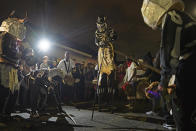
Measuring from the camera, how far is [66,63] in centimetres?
765

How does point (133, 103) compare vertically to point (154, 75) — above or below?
below

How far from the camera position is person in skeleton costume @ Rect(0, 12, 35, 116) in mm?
4289

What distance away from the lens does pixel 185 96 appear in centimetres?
180

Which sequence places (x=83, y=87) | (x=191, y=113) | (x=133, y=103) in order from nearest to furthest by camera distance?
(x=191, y=113) → (x=133, y=103) → (x=83, y=87)

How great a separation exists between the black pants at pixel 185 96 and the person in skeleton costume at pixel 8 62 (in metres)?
3.94

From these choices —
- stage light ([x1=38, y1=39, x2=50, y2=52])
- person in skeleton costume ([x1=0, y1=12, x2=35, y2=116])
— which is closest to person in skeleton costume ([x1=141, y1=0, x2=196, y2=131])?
person in skeleton costume ([x1=0, y1=12, x2=35, y2=116])

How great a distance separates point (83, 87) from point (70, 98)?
122cm

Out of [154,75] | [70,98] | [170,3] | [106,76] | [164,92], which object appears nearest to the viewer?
[164,92]

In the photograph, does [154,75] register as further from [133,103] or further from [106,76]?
[133,103]

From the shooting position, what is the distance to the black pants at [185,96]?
1760mm

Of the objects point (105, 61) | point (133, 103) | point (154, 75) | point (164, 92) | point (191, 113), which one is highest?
point (105, 61)

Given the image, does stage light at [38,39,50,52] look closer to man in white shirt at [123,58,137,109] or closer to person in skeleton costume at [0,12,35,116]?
person in skeleton costume at [0,12,35,116]

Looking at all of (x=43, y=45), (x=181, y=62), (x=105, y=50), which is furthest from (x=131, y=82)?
(x=181, y=62)

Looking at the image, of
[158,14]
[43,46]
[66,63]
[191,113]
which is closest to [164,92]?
[191,113]
